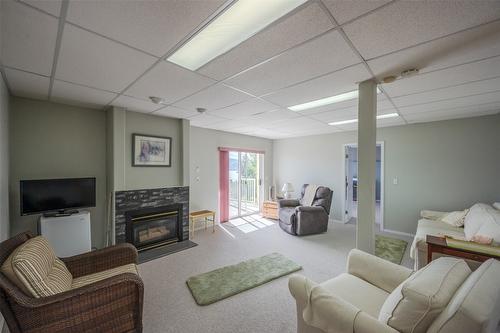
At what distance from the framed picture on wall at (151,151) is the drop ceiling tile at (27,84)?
3.95 feet

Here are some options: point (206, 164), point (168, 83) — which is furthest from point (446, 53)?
point (206, 164)

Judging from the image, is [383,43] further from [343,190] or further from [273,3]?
[343,190]

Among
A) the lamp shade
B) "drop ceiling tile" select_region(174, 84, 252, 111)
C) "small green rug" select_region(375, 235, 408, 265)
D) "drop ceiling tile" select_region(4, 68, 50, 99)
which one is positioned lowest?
"small green rug" select_region(375, 235, 408, 265)

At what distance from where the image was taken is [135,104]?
306cm

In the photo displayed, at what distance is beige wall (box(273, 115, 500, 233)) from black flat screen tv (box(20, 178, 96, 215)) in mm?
5233

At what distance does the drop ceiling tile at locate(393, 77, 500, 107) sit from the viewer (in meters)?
2.26

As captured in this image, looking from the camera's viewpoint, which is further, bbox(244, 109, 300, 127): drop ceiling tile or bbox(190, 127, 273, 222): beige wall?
bbox(190, 127, 273, 222): beige wall

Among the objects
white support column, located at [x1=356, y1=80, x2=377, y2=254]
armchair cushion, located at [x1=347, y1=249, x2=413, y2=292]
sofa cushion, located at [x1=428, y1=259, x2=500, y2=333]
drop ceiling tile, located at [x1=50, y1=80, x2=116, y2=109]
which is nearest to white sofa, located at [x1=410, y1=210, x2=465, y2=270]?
white support column, located at [x1=356, y1=80, x2=377, y2=254]

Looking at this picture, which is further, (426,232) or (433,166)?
(433,166)

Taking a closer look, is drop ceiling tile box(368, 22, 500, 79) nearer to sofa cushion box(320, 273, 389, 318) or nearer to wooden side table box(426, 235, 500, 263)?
wooden side table box(426, 235, 500, 263)

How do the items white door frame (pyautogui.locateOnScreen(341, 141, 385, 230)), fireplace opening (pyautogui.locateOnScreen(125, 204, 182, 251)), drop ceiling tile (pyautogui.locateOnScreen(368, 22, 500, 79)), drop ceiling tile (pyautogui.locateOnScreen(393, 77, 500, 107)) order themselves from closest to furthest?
drop ceiling tile (pyautogui.locateOnScreen(368, 22, 500, 79))
drop ceiling tile (pyautogui.locateOnScreen(393, 77, 500, 107))
fireplace opening (pyautogui.locateOnScreen(125, 204, 182, 251))
white door frame (pyautogui.locateOnScreen(341, 141, 385, 230))

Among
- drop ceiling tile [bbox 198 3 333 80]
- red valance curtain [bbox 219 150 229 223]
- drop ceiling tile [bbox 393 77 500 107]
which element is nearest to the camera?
drop ceiling tile [bbox 198 3 333 80]

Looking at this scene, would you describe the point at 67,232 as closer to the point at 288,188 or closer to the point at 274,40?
the point at 274,40

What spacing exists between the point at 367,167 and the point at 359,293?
116cm
